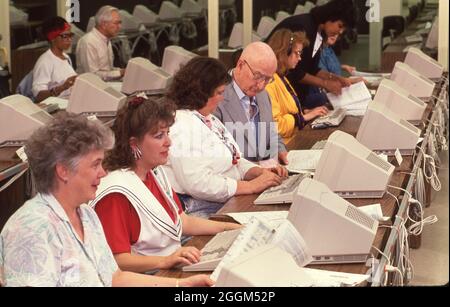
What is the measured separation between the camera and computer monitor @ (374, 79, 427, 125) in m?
6.11

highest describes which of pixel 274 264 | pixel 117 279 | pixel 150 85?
pixel 274 264

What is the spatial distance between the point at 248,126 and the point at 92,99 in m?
1.39

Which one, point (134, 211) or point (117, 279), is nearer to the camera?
point (117, 279)

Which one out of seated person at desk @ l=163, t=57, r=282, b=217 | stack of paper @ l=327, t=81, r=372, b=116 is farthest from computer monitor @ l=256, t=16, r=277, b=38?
seated person at desk @ l=163, t=57, r=282, b=217

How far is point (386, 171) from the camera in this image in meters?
4.24

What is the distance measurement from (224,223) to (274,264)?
1126 mm

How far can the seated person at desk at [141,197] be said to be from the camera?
11.0 feet

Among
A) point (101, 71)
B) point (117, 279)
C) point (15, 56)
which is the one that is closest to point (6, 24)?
point (15, 56)

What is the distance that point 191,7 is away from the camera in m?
8.39

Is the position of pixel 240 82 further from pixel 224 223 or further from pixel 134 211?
pixel 134 211

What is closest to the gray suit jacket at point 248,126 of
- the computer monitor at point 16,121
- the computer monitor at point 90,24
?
the computer monitor at point 16,121

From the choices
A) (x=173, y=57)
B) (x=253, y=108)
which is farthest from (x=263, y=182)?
(x=173, y=57)

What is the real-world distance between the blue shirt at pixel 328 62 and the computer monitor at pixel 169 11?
1368mm

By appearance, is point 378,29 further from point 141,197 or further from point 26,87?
point 141,197
